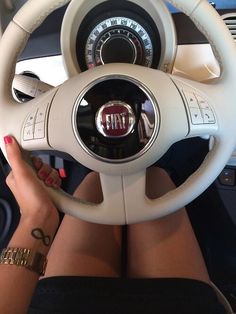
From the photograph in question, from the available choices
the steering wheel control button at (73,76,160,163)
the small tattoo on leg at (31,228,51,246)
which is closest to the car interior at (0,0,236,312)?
the steering wheel control button at (73,76,160,163)

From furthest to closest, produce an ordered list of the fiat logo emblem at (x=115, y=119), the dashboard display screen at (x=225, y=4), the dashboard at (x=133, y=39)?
the dashboard display screen at (x=225, y=4), the dashboard at (x=133, y=39), the fiat logo emblem at (x=115, y=119)

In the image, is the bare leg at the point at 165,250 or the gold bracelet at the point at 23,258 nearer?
the gold bracelet at the point at 23,258

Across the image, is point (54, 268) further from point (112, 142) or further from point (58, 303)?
point (112, 142)

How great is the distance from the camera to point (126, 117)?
22.1 inches

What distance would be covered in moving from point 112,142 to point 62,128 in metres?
0.07

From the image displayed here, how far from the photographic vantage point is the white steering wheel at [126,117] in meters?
0.57

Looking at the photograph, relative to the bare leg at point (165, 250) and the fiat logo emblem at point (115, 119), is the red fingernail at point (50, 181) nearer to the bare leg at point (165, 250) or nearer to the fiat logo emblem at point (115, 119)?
the fiat logo emblem at point (115, 119)

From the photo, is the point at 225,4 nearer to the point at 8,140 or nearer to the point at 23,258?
the point at 8,140

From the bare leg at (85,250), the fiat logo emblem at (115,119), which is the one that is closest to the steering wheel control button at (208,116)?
the fiat logo emblem at (115,119)

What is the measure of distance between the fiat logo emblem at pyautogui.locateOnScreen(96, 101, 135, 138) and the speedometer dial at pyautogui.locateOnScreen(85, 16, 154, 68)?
0.15 m

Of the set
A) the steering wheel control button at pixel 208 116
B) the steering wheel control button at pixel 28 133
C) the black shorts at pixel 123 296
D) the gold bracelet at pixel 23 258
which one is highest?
the steering wheel control button at pixel 208 116

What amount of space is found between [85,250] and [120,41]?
15.0 inches

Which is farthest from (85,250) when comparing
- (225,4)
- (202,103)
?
(225,4)

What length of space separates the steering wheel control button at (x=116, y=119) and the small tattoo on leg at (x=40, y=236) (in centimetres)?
15
